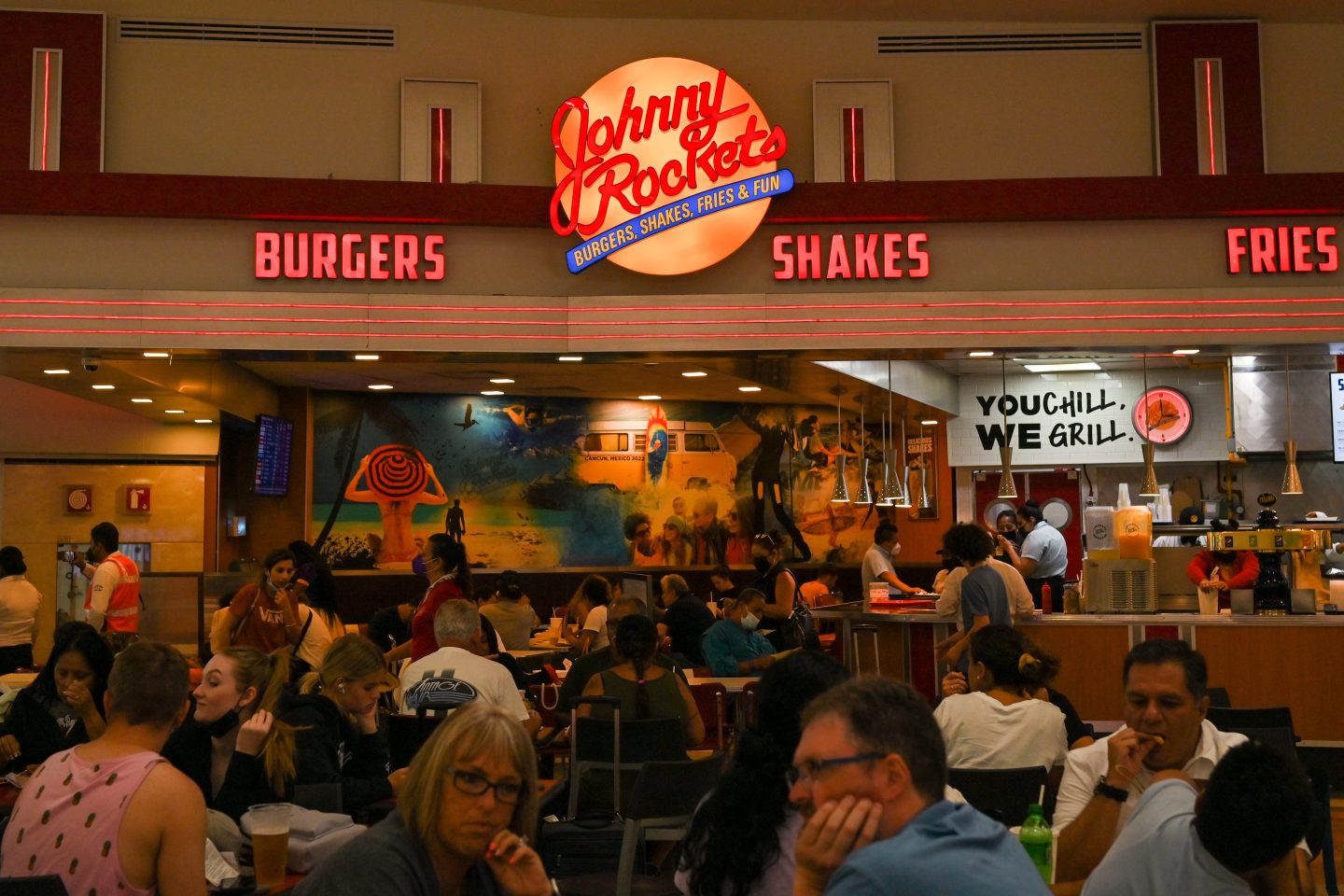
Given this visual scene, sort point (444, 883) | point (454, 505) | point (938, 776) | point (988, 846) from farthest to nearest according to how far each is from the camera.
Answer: point (454, 505)
point (444, 883)
point (938, 776)
point (988, 846)

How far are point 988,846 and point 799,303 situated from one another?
722cm

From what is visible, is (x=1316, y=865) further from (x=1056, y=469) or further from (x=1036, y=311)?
(x=1056, y=469)

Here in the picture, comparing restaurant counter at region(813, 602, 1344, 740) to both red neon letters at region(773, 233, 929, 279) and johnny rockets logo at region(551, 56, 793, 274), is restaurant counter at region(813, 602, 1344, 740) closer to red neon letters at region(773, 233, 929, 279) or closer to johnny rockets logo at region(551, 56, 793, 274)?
red neon letters at region(773, 233, 929, 279)

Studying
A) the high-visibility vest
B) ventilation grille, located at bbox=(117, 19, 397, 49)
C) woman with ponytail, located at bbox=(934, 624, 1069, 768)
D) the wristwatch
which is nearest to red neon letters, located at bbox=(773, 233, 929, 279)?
ventilation grille, located at bbox=(117, 19, 397, 49)

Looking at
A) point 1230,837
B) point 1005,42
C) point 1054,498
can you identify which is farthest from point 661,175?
point 1054,498

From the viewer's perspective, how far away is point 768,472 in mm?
15883

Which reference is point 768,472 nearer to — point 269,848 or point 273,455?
point 273,455

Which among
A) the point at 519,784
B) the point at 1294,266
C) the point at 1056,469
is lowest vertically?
the point at 519,784

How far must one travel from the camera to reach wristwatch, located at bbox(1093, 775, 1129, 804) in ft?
11.0

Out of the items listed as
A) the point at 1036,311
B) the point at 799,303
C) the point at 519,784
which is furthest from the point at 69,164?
the point at 519,784

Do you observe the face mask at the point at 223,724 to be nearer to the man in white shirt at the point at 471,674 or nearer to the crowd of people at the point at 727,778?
the crowd of people at the point at 727,778

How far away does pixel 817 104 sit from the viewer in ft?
31.1

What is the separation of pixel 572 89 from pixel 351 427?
20.9 ft

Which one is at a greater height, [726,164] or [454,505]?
[726,164]
